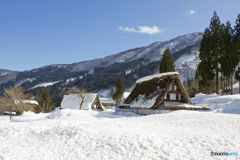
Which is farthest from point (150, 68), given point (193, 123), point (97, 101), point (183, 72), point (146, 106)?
point (193, 123)

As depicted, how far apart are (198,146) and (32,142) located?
9.00 m

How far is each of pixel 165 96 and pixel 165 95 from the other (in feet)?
0.59

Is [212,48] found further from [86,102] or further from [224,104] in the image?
[86,102]

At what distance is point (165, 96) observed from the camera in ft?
78.8

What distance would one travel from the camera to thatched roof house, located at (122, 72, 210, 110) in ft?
74.4

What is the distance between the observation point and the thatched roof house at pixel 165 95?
2267cm

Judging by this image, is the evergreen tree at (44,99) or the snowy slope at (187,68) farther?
the snowy slope at (187,68)

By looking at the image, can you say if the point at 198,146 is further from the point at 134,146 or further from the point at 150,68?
the point at 150,68

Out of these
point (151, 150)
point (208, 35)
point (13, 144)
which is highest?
point (208, 35)

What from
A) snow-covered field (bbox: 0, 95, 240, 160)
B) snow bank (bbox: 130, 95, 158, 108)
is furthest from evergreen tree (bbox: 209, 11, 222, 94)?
snow-covered field (bbox: 0, 95, 240, 160)

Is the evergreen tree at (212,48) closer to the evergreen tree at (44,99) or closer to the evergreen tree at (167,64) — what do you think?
the evergreen tree at (167,64)

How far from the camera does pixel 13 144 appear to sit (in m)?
9.08

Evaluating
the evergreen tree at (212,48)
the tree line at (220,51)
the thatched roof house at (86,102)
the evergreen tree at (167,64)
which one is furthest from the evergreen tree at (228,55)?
the thatched roof house at (86,102)

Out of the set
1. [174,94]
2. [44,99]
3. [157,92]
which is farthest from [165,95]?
[44,99]
